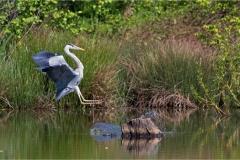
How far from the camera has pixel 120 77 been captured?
15156mm

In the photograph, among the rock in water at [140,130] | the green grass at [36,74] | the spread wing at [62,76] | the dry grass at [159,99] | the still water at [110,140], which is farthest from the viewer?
the dry grass at [159,99]

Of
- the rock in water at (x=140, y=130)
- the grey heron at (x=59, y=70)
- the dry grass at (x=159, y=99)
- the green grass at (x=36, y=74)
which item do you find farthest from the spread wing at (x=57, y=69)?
the dry grass at (x=159, y=99)

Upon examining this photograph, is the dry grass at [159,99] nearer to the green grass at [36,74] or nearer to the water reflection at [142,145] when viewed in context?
the green grass at [36,74]

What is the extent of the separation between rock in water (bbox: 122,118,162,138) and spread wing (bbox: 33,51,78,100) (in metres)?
1.46

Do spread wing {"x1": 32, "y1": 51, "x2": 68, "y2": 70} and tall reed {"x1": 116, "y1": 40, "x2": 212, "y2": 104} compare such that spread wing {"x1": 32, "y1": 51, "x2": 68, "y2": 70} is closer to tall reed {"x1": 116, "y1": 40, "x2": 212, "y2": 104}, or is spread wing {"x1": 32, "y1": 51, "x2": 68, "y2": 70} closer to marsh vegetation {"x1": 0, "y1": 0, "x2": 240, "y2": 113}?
marsh vegetation {"x1": 0, "y1": 0, "x2": 240, "y2": 113}

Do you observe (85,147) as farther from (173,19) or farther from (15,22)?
(173,19)

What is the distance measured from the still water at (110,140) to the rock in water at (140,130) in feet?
0.54

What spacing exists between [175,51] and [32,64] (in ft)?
9.75

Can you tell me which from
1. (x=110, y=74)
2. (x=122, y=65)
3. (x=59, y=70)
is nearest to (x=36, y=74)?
(x=110, y=74)

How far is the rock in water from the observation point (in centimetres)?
1023

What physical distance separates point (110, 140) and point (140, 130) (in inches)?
18.1

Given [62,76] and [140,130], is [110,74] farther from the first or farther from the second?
[140,130]

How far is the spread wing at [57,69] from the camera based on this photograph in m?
10.7

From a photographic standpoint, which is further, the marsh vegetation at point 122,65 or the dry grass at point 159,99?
the dry grass at point 159,99
